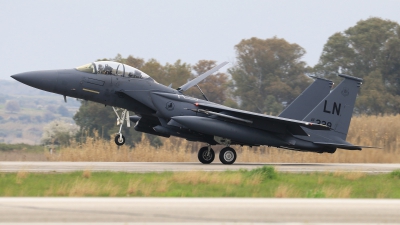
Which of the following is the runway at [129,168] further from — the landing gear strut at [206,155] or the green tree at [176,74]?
the green tree at [176,74]

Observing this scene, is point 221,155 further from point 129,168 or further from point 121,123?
point 129,168

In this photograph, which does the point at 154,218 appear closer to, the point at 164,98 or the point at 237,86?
the point at 164,98

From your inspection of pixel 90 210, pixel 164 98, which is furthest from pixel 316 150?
pixel 90 210

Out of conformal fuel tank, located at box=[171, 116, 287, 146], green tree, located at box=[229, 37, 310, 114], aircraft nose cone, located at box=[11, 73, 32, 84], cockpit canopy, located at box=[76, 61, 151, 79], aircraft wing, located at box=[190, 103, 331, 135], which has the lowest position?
conformal fuel tank, located at box=[171, 116, 287, 146]

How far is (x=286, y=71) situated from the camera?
49.2 metres

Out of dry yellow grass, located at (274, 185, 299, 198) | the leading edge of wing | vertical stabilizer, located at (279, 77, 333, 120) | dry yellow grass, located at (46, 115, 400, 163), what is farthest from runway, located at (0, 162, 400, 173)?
dry yellow grass, located at (274, 185, 299, 198)

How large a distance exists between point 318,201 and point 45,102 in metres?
176

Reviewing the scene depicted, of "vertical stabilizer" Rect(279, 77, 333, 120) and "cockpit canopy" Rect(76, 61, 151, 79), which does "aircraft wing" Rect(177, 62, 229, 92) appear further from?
"vertical stabilizer" Rect(279, 77, 333, 120)

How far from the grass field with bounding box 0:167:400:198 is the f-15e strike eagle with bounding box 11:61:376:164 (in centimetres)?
394

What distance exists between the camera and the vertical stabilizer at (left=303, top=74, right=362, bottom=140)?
20.3 m

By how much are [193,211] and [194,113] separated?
1072 cm

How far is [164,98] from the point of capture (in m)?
19.4

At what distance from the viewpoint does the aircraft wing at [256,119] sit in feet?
62.6

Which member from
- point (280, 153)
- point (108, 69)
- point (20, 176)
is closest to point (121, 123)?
point (108, 69)
